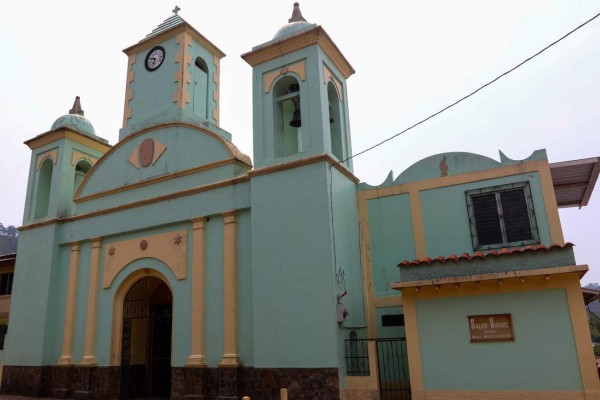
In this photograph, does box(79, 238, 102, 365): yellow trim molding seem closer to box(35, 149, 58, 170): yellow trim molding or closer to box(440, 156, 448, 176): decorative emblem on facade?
box(35, 149, 58, 170): yellow trim molding

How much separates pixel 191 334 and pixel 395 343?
4.83 m

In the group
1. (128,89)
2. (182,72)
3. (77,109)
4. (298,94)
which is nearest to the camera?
(298,94)

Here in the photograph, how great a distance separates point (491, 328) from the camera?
906 cm

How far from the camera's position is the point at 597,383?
27.0ft

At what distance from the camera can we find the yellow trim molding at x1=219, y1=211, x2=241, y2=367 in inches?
441

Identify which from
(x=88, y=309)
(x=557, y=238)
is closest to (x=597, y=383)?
(x=557, y=238)

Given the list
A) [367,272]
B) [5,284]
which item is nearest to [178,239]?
[367,272]

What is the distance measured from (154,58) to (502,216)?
11215 mm

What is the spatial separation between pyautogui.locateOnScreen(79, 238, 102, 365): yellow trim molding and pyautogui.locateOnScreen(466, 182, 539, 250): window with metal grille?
10.3m

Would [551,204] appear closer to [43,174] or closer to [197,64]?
[197,64]

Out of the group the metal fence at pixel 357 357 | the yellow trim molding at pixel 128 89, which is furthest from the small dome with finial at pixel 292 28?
the metal fence at pixel 357 357

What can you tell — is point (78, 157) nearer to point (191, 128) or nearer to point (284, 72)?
point (191, 128)

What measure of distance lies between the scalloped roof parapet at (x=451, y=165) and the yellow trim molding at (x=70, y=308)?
29.4 feet

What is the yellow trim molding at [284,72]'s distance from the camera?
1210 centimetres
